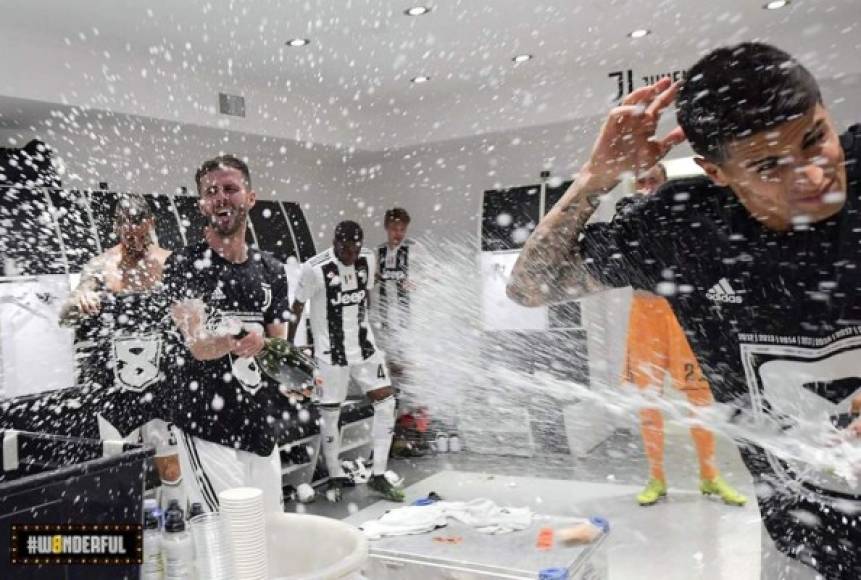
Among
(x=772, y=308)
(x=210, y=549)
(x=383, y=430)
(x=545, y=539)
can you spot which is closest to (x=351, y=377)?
(x=383, y=430)

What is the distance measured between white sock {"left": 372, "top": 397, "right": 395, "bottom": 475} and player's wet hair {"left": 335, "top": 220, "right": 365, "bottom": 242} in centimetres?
71

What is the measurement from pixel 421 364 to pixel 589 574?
5.43ft

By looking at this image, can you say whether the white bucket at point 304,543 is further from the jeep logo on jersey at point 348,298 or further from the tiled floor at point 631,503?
the jeep logo on jersey at point 348,298

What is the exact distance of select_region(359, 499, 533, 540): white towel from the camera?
1.36 m

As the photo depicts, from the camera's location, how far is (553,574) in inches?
43.9

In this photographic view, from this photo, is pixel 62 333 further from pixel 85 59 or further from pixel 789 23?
pixel 789 23

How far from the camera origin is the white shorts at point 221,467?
134 centimetres

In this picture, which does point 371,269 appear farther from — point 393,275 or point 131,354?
point 131,354

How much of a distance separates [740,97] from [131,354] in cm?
144

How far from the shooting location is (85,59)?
7.18ft

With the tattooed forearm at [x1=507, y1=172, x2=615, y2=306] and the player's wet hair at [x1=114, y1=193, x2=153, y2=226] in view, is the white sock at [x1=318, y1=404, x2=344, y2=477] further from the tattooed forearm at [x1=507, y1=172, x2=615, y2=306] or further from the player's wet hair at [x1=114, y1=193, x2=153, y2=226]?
the tattooed forearm at [x1=507, y1=172, x2=615, y2=306]

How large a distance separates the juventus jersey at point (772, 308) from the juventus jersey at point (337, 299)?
1452mm

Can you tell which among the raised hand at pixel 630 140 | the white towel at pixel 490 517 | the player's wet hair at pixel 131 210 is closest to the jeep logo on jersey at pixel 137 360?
the player's wet hair at pixel 131 210

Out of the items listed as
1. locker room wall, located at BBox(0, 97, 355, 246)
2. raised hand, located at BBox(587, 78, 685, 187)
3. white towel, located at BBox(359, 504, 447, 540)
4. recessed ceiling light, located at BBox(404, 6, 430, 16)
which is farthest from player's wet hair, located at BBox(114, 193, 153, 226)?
raised hand, located at BBox(587, 78, 685, 187)
